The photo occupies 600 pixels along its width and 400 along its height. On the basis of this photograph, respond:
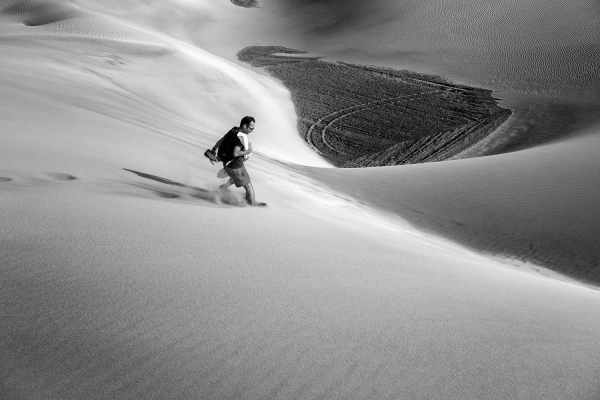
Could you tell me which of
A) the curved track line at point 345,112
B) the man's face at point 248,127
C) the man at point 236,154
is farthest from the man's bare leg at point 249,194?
the curved track line at point 345,112

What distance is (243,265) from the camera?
4281mm

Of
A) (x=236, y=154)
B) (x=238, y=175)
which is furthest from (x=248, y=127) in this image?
(x=238, y=175)

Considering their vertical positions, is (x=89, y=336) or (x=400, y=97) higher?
(x=400, y=97)

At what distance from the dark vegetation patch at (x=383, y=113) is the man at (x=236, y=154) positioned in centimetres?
1260

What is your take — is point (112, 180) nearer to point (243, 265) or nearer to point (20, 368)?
point (243, 265)

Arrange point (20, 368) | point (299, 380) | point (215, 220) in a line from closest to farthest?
1. point (20, 368)
2. point (299, 380)
3. point (215, 220)

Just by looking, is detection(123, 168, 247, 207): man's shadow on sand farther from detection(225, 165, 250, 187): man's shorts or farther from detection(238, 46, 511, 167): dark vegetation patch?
detection(238, 46, 511, 167): dark vegetation patch

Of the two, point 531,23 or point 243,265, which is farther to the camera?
point 531,23

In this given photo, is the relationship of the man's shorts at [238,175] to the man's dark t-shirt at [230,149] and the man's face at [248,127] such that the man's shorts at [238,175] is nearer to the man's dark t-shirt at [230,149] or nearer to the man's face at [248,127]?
the man's dark t-shirt at [230,149]

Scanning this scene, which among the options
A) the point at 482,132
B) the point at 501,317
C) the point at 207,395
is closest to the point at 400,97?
the point at 482,132

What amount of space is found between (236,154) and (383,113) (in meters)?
17.8

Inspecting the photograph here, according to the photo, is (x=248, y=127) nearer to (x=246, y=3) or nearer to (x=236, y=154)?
(x=236, y=154)

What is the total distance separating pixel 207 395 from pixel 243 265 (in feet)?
5.66

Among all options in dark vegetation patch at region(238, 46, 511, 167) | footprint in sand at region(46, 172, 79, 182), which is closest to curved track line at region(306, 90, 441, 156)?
dark vegetation patch at region(238, 46, 511, 167)
